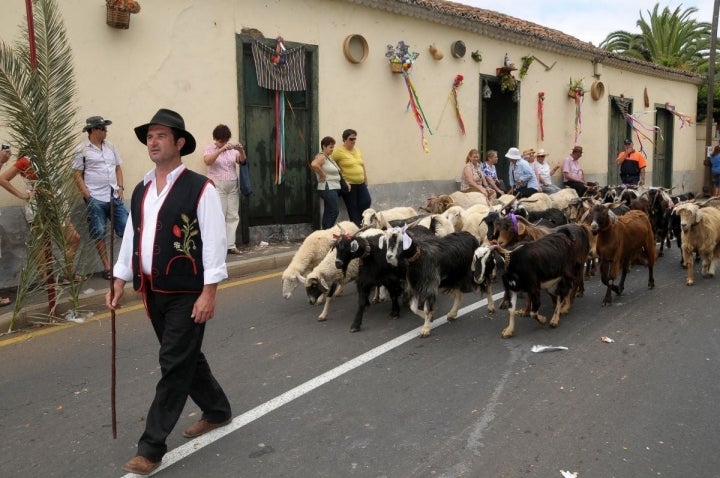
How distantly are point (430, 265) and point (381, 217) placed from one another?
86.9 inches

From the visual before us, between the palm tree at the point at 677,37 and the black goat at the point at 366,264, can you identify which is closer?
the black goat at the point at 366,264

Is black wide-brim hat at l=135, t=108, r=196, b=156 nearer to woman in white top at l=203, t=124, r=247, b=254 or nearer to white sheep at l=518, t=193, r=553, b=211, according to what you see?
woman in white top at l=203, t=124, r=247, b=254

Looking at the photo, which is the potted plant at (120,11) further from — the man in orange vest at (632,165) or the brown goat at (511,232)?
the man in orange vest at (632,165)

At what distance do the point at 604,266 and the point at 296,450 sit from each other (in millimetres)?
4949

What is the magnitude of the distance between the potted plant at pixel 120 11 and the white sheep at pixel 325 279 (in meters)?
4.72

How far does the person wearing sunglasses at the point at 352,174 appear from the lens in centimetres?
1118

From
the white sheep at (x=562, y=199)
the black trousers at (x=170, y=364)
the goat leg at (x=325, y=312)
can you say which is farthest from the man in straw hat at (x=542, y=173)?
the black trousers at (x=170, y=364)

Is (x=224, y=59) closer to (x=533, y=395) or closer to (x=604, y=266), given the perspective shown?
(x=604, y=266)

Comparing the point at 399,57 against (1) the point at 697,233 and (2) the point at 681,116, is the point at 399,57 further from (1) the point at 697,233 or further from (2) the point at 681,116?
(2) the point at 681,116

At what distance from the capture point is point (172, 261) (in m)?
3.60

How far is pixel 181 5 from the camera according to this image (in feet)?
31.9

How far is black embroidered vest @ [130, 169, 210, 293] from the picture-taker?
3578 millimetres

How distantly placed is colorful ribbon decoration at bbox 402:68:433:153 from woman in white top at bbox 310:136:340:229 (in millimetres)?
3442

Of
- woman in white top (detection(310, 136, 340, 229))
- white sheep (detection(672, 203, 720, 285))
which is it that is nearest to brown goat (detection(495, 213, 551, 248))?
white sheep (detection(672, 203, 720, 285))
